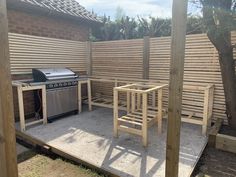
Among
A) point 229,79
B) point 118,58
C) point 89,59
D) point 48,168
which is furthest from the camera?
point 89,59

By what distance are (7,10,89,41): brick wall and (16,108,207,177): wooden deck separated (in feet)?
8.22

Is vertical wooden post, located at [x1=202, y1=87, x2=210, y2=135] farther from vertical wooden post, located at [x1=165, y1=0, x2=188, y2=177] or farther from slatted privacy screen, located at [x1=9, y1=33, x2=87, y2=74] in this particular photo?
slatted privacy screen, located at [x1=9, y1=33, x2=87, y2=74]

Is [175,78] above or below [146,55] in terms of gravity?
below

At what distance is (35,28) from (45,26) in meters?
0.34

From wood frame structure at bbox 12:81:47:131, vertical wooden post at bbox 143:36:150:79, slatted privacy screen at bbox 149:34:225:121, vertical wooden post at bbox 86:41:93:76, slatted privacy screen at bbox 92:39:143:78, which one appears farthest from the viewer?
vertical wooden post at bbox 86:41:93:76

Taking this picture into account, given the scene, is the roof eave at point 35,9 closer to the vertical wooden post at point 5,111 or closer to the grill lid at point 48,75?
the grill lid at point 48,75

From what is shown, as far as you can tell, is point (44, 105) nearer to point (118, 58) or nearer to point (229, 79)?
point (118, 58)

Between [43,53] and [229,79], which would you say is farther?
[43,53]

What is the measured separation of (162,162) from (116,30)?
10.8 meters

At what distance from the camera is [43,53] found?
5789 mm

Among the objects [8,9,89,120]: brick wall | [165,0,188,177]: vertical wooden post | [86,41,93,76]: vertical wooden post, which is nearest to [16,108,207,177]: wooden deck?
[8,9,89,120]: brick wall

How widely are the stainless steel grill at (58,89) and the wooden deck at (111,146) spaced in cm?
35

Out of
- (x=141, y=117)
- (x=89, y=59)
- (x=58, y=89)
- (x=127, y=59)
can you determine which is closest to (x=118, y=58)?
(x=127, y=59)

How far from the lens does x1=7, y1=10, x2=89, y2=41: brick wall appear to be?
16.9 ft
